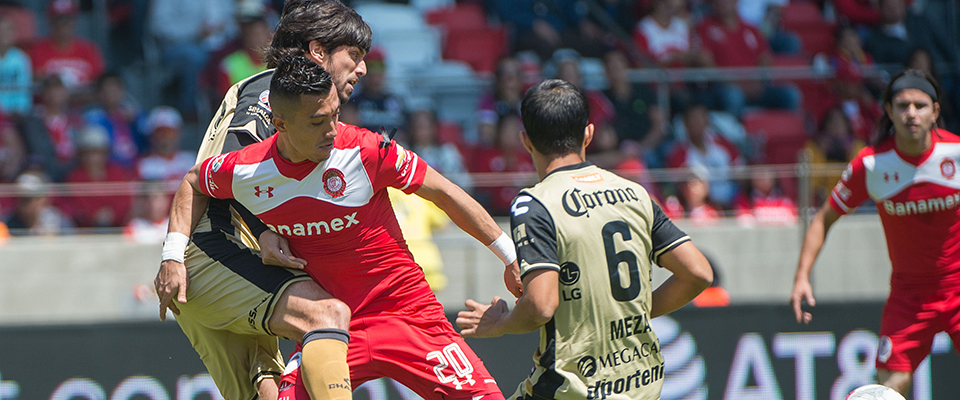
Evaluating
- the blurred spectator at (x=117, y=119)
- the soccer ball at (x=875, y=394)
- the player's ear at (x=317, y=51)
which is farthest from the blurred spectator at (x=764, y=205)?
the blurred spectator at (x=117, y=119)

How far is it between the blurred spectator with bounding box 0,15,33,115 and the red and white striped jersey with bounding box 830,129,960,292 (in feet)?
26.0

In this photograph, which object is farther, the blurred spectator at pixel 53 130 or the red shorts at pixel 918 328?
the blurred spectator at pixel 53 130

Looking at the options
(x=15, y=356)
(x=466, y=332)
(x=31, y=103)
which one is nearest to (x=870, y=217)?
(x=466, y=332)

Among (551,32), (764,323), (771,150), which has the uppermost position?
(551,32)

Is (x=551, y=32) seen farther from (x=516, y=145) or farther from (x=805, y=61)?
(x=805, y=61)

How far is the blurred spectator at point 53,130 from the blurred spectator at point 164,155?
2.18 feet

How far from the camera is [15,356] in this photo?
5.48 m

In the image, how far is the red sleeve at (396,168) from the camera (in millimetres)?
3293

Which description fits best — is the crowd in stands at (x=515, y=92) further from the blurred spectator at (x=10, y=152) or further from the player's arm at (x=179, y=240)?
the player's arm at (x=179, y=240)

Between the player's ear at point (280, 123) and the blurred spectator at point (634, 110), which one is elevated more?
the player's ear at point (280, 123)

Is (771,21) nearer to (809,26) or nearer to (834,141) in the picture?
(809,26)

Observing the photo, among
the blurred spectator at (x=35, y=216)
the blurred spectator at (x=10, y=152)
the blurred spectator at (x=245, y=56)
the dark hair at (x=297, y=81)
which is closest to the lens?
the dark hair at (x=297, y=81)

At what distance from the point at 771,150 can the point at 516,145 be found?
127 inches

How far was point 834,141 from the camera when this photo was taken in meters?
9.77
